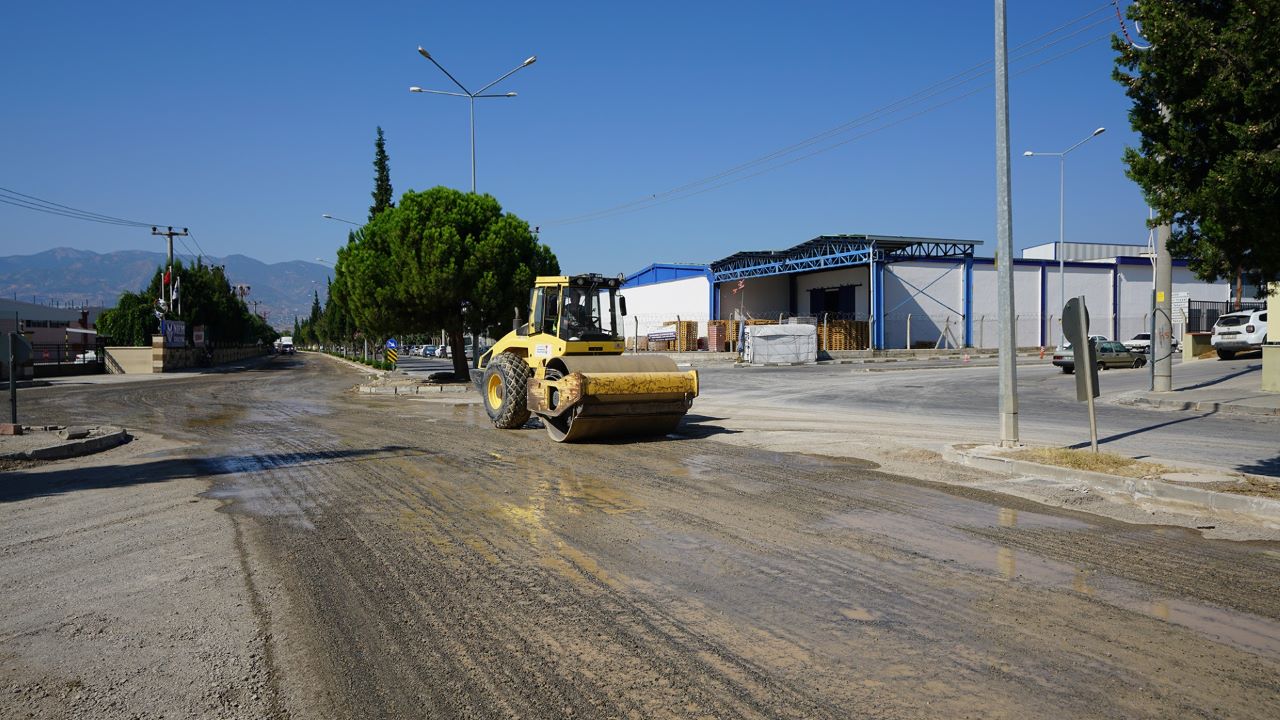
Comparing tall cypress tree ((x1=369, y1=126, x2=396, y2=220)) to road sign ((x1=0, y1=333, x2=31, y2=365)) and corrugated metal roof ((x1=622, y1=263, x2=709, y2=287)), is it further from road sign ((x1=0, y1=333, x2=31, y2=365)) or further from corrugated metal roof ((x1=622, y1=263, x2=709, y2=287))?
road sign ((x1=0, y1=333, x2=31, y2=365))

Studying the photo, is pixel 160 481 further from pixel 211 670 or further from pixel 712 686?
pixel 712 686

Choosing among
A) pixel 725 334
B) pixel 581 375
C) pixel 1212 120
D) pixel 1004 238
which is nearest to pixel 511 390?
pixel 581 375

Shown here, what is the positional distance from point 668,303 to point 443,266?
41.0 m

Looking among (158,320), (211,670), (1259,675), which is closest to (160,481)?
(211,670)

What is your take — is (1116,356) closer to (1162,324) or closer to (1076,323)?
(1162,324)

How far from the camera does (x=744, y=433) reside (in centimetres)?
1520

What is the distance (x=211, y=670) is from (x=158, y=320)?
2214 inches

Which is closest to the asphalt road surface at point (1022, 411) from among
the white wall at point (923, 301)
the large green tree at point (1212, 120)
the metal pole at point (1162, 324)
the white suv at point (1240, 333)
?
the white suv at point (1240, 333)

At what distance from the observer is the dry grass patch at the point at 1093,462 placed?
379 inches

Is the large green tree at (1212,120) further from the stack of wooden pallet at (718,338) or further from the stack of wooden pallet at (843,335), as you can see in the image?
the stack of wooden pallet at (718,338)

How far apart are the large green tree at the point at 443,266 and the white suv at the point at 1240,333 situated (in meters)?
25.9

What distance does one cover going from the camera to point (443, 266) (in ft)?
92.8

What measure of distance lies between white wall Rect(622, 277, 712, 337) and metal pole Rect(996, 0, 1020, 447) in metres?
48.3

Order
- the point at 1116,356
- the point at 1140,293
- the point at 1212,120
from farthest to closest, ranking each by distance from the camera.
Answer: the point at 1140,293 → the point at 1116,356 → the point at 1212,120
